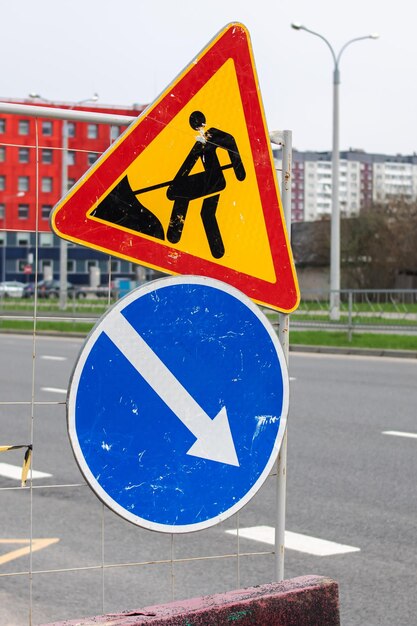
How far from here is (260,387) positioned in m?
3.28

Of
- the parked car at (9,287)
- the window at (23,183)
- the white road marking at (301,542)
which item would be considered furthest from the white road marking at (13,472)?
the window at (23,183)

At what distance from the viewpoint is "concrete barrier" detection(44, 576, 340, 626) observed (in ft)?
10.1

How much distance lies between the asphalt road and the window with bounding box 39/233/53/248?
459 mm

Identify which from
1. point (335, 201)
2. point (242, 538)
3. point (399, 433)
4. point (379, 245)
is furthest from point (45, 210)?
point (379, 245)

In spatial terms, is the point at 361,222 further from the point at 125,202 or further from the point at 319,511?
the point at 125,202

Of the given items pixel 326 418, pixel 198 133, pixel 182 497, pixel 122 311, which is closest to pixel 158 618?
pixel 182 497

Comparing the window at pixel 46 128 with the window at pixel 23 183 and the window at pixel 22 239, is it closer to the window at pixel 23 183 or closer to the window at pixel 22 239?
the window at pixel 23 183

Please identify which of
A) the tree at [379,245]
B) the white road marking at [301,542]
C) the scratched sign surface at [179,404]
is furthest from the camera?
the tree at [379,245]

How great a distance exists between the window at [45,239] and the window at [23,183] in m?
0.15

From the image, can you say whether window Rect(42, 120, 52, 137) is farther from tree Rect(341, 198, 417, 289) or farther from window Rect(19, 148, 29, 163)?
tree Rect(341, 198, 417, 289)

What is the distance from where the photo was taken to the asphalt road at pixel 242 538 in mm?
5098

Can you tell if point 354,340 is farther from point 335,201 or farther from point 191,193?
point 191,193

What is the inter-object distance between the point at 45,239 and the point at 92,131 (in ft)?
1.18

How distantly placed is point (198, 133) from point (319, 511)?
4.18 m
